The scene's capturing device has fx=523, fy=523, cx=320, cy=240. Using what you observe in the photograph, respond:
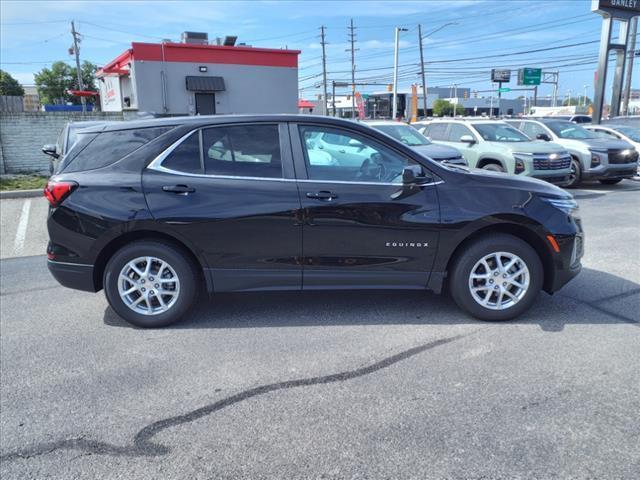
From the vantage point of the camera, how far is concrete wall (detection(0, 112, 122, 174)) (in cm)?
1440

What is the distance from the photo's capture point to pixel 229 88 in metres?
23.8

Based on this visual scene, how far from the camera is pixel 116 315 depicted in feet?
16.3

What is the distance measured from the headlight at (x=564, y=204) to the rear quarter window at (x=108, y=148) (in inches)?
131

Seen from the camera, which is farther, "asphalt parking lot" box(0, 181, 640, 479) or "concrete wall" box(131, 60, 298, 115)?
"concrete wall" box(131, 60, 298, 115)

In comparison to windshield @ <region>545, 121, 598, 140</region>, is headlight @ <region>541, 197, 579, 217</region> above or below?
below

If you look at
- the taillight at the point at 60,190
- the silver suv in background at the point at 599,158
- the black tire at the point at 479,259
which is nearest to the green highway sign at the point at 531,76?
the silver suv in background at the point at 599,158

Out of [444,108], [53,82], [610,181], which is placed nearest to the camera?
[610,181]

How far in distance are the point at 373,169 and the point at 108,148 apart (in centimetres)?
229

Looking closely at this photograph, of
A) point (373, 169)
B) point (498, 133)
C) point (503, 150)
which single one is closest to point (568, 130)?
point (498, 133)

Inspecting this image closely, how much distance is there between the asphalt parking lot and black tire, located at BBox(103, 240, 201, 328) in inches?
5.1

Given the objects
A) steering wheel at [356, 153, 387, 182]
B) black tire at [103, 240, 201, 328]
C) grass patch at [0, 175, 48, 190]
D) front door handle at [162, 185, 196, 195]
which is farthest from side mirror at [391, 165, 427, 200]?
grass patch at [0, 175, 48, 190]

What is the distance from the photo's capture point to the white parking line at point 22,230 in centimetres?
806

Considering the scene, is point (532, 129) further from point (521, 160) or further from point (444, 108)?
point (444, 108)

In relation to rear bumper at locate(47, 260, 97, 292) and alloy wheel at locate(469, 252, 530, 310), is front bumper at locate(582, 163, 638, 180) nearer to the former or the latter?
alloy wheel at locate(469, 252, 530, 310)
